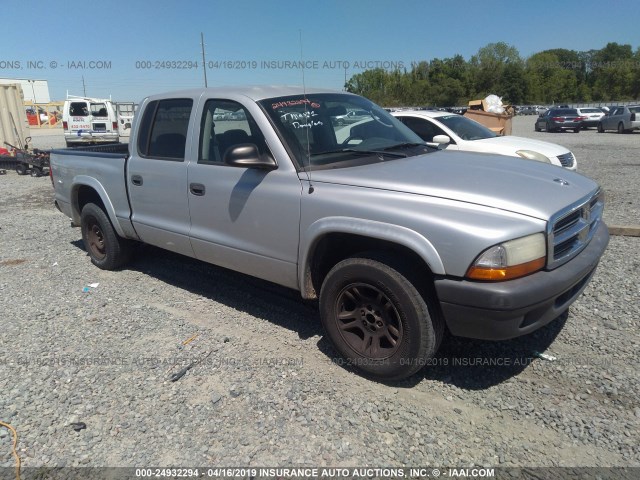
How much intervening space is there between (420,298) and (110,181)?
3.60m

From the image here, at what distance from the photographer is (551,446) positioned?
8.56 ft

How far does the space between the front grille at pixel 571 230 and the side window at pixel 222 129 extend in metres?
2.21

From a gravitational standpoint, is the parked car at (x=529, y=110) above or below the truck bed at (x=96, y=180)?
below

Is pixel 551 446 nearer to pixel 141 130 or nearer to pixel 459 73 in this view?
pixel 141 130

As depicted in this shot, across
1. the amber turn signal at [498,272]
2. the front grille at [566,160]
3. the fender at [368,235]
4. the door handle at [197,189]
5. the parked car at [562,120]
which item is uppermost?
the door handle at [197,189]

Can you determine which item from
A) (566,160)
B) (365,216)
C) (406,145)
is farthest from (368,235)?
(566,160)

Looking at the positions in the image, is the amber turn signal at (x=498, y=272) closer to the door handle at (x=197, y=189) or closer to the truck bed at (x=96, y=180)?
the door handle at (x=197, y=189)

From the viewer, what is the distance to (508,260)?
103 inches

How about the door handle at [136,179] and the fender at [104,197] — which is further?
the fender at [104,197]

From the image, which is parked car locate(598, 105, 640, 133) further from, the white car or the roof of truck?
the roof of truck

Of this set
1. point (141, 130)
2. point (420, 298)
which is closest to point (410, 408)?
point (420, 298)

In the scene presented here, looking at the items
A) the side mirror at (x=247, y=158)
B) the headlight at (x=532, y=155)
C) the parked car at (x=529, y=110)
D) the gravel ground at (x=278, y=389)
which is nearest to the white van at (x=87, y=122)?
the gravel ground at (x=278, y=389)

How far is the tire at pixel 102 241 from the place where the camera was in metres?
Result: 5.30

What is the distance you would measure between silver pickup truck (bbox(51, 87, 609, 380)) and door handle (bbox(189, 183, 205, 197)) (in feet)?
0.04
